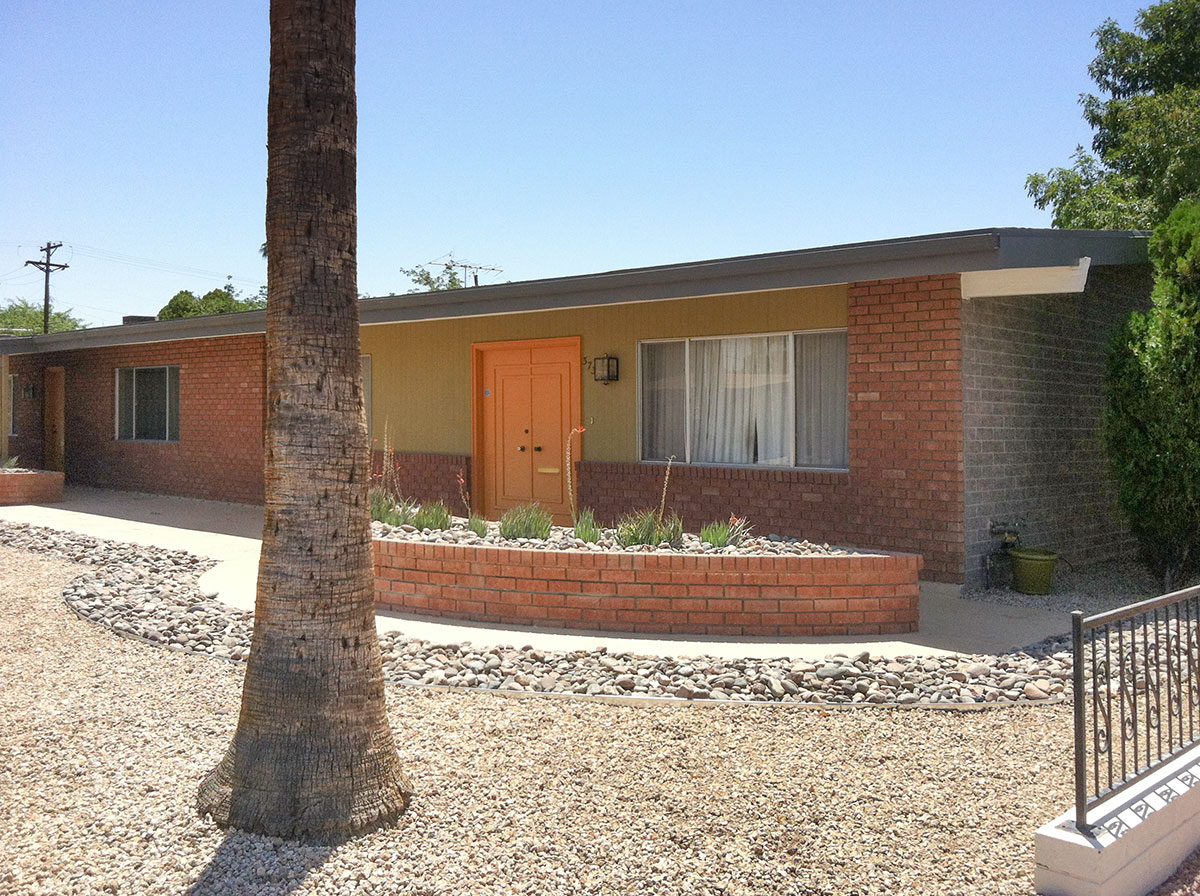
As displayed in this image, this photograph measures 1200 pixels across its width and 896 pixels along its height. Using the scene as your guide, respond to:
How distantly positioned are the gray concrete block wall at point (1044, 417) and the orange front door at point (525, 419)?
4705 millimetres

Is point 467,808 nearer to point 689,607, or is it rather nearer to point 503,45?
point 689,607

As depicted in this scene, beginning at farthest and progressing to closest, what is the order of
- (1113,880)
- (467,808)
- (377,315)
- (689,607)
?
(377,315)
(689,607)
(467,808)
(1113,880)

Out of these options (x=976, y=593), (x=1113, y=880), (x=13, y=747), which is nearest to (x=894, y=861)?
(x=1113, y=880)

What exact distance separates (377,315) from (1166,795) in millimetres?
10399

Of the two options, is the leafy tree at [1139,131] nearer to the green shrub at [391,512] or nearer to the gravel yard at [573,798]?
the green shrub at [391,512]

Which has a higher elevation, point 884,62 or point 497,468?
point 884,62

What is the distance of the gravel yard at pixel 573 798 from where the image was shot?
10.5 ft

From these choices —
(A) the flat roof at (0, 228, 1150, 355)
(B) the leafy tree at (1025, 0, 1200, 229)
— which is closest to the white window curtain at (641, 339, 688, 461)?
(A) the flat roof at (0, 228, 1150, 355)

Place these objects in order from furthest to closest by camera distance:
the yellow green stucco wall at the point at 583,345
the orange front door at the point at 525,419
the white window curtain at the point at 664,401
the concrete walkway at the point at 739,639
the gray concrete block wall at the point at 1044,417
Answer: the orange front door at the point at 525,419 → the white window curtain at the point at 664,401 → the yellow green stucco wall at the point at 583,345 → the gray concrete block wall at the point at 1044,417 → the concrete walkway at the point at 739,639

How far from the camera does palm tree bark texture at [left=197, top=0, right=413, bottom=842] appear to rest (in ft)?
11.2

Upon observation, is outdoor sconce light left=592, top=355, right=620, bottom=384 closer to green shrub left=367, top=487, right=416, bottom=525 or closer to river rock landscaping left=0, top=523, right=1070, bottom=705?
green shrub left=367, top=487, right=416, bottom=525

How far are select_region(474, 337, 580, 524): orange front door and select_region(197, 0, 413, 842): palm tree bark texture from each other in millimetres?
8078

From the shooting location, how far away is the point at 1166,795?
3.51 meters

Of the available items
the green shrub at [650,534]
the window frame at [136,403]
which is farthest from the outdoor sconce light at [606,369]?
the window frame at [136,403]
